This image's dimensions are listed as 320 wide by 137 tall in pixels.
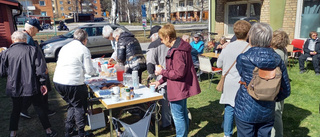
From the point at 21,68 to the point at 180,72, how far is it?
2213 millimetres

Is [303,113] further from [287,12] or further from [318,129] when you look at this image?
[287,12]

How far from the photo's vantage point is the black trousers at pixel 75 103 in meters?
3.09

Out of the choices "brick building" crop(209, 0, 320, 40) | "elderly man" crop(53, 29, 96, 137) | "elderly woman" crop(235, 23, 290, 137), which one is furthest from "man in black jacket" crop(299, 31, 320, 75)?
"elderly man" crop(53, 29, 96, 137)

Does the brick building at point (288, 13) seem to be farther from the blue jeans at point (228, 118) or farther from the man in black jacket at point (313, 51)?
the blue jeans at point (228, 118)

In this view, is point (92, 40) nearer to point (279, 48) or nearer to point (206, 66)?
point (206, 66)

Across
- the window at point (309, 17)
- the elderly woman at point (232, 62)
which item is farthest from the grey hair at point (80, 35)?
the window at point (309, 17)

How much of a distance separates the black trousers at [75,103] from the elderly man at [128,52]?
0.82 metres

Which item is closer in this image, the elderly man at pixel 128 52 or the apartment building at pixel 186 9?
the elderly man at pixel 128 52

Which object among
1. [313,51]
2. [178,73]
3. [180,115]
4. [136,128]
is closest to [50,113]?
[136,128]

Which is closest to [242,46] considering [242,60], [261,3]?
[242,60]

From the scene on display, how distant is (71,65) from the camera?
300 centimetres

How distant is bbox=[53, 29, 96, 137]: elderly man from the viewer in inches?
118

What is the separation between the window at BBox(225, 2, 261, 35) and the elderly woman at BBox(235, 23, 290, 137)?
341 inches

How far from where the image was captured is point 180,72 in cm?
254
